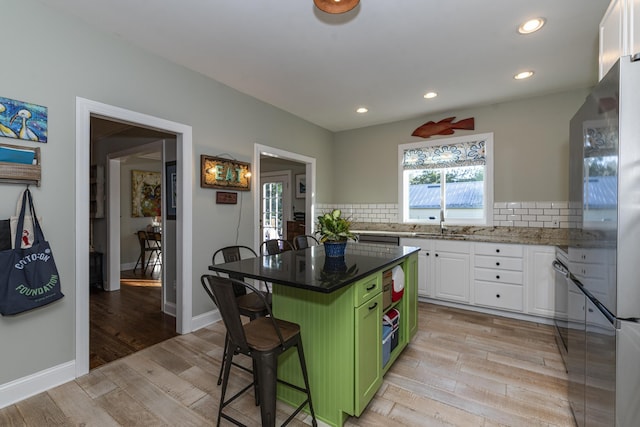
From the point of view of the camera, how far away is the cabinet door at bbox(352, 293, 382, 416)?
1.66 m

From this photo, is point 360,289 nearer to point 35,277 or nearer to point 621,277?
point 621,277

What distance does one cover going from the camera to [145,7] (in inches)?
81.4

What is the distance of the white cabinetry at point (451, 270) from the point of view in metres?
3.65

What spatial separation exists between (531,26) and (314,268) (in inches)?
97.7

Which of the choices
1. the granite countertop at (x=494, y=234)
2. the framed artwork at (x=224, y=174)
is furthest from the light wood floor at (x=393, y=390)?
the framed artwork at (x=224, y=174)

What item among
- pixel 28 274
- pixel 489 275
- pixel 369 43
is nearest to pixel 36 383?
pixel 28 274

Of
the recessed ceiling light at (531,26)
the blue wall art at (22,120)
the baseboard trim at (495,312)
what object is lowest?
the baseboard trim at (495,312)

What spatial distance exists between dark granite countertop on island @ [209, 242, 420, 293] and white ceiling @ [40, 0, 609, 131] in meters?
1.79

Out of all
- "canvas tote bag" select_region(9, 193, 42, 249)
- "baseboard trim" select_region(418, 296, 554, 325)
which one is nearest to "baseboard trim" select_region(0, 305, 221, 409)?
"canvas tote bag" select_region(9, 193, 42, 249)

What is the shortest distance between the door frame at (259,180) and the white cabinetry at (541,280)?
2.98 m

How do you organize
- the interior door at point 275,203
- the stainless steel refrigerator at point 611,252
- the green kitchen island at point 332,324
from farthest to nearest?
the interior door at point 275,203
the green kitchen island at point 332,324
the stainless steel refrigerator at point 611,252

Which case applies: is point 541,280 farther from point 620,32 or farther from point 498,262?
point 620,32

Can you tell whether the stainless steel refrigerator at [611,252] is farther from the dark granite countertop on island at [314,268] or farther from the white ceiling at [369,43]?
the white ceiling at [369,43]

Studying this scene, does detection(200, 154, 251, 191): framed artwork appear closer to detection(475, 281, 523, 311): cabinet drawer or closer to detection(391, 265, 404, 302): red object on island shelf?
detection(391, 265, 404, 302): red object on island shelf
